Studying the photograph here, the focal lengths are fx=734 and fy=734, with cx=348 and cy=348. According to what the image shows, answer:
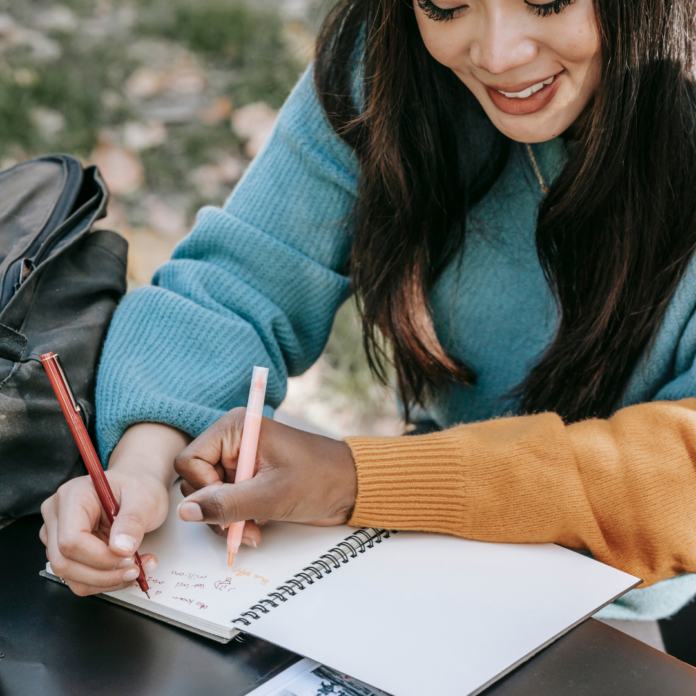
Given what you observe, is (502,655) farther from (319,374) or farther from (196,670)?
(319,374)

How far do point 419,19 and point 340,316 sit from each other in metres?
1.22

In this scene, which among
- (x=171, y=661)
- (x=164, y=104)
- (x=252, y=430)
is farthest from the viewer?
(x=164, y=104)

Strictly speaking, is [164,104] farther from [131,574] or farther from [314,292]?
[131,574]

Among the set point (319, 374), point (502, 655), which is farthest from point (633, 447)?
point (319, 374)

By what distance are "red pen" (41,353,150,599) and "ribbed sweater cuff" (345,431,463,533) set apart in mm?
212

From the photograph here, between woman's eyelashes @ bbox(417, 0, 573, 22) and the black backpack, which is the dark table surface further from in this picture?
woman's eyelashes @ bbox(417, 0, 573, 22)

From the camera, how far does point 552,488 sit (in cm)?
68

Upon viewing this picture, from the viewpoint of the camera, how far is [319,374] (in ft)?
6.30

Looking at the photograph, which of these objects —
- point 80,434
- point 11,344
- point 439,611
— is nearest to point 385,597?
point 439,611

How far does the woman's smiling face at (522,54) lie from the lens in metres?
0.71

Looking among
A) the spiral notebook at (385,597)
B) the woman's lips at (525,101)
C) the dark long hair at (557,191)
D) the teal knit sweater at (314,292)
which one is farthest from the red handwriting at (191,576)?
the woman's lips at (525,101)

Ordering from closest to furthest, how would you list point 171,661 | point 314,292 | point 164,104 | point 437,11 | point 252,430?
point 171,661
point 252,430
point 437,11
point 314,292
point 164,104

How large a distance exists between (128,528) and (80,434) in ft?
0.29

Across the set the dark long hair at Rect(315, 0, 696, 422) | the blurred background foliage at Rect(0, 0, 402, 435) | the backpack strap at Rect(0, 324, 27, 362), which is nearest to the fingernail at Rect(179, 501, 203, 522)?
the backpack strap at Rect(0, 324, 27, 362)
